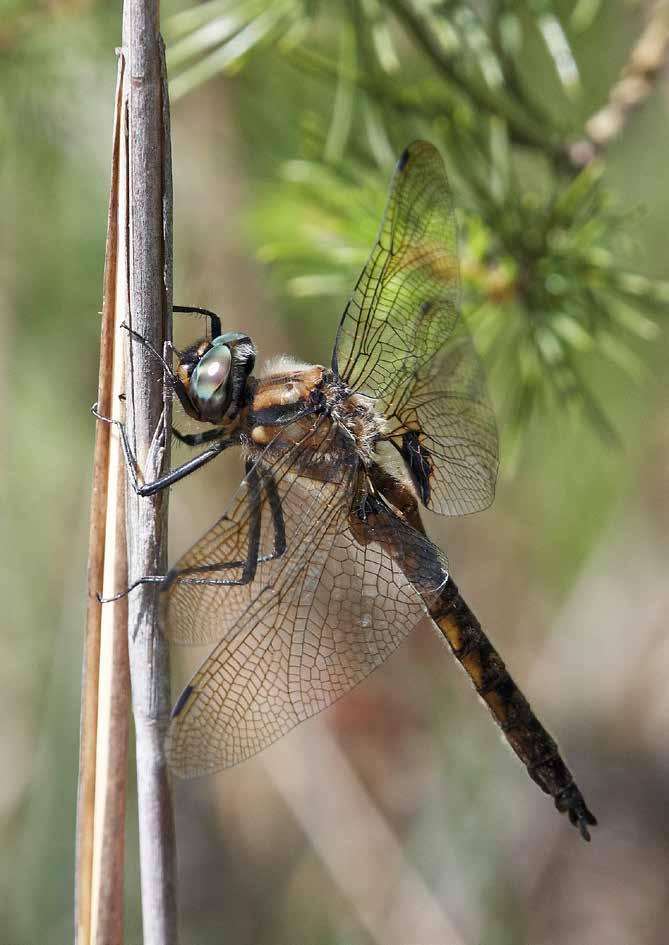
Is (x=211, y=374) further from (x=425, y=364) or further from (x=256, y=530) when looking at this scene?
(x=425, y=364)

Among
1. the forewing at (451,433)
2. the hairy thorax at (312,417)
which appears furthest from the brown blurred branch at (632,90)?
the hairy thorax at (312,417)

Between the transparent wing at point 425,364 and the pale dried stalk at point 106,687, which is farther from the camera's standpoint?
the transparent wing at point 425,364

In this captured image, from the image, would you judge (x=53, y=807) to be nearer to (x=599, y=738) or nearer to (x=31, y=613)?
(x=31, y=613)

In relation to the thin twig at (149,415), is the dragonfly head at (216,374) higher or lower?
higher

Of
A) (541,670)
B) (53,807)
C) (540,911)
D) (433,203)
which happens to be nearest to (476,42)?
(433,203)

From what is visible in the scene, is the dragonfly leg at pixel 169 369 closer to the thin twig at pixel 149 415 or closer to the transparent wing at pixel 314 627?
the thin twig at pixel 149 415

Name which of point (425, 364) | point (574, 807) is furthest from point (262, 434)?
point (574, 807)
